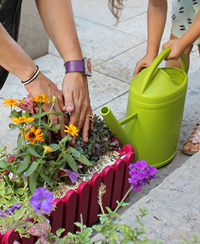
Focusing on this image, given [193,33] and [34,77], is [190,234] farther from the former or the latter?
[193,33]

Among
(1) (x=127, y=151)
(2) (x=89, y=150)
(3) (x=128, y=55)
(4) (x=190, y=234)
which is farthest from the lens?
(3) (x=128, y=55)

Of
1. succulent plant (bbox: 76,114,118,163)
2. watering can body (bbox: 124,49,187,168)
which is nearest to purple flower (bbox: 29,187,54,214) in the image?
succulent plant (bbox: 76,114,118,163)

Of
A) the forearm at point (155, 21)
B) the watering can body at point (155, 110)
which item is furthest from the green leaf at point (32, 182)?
the forearm at point (155, 21)

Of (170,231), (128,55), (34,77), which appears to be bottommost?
(128,55)

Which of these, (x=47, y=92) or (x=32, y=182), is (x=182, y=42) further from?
(x=32, y=182)

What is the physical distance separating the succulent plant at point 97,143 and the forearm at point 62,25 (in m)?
0.37

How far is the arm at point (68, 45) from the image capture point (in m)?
1.61

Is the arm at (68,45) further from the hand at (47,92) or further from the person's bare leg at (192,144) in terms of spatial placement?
the person's bare leg at (192,144)

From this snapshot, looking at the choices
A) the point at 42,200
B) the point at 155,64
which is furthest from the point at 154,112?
the point at 42,200

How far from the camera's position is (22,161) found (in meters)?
1.37

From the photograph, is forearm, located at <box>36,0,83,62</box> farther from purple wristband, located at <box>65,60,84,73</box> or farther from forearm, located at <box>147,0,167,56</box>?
forearm, located at <box>147,0,167,56</box>

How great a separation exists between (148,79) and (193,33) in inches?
15.2

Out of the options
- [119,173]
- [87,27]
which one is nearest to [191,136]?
[119,173]

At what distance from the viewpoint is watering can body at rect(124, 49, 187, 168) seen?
189cm
